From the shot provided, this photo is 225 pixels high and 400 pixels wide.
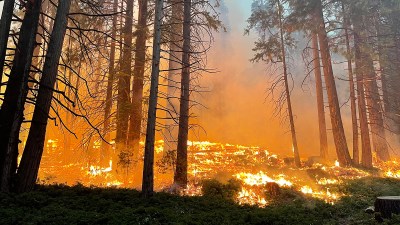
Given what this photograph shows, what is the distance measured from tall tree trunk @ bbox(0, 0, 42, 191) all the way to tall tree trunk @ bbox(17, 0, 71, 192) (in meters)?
0.31

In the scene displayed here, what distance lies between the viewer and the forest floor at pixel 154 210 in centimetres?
565

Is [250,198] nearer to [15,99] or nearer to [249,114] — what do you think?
[15,99]

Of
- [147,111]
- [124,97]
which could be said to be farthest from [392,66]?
[124,97]

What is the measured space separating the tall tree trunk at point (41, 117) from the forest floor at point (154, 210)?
50 cm

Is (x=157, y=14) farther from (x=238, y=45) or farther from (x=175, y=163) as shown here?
(x=238, y=45)

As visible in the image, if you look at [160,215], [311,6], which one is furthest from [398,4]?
[160,215]

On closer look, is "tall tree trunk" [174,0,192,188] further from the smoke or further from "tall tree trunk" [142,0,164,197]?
the smoke

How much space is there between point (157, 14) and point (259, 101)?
26765 millimetres

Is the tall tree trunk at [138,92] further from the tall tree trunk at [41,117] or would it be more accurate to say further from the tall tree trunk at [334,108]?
the tall tree trunk at [334,108]

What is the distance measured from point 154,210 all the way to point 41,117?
3.94m

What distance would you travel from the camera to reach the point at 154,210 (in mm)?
6340

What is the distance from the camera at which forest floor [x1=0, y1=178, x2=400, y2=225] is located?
5648 millimetres

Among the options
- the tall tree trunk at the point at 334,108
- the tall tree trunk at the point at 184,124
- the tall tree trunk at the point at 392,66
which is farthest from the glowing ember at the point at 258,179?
the tall tree trunk at the point at 392,66

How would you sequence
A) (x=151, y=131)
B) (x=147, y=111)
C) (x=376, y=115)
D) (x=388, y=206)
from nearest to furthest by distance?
(x=388, y=206) → (x=151, y=131) → (x=147, y=111) → (x=376, y=115)
